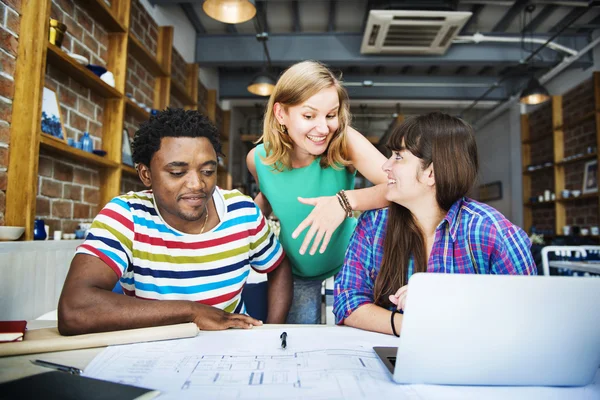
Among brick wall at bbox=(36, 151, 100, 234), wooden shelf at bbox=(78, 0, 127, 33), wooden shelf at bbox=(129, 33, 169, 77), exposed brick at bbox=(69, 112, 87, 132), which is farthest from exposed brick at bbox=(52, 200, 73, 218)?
wooden shelf at bbox=(129, 33, 169, 77)

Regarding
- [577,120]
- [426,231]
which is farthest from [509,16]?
[426,231]

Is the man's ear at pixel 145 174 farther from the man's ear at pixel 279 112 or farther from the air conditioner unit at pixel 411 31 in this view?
the air conditioner unit at pixel 411 31

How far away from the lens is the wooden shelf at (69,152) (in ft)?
7.63

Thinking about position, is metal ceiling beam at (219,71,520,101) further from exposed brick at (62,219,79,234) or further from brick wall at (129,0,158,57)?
exposed brick at (62,219,79,234)

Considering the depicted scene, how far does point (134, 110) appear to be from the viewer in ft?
12.1

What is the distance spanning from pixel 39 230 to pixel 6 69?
0.86 m

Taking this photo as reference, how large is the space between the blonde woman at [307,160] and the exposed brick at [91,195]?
180cm

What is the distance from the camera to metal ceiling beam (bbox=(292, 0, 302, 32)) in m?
5.08

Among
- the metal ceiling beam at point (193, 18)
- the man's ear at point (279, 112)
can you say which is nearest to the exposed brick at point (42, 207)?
the man's ear at point (279, 112)

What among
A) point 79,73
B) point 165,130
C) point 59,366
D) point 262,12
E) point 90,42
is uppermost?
point 262,12

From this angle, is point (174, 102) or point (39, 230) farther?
point (174, 102)

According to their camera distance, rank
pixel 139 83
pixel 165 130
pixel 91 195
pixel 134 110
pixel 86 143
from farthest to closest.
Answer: pixel 139 83, pixel 134 110, pixel 91 195, pixel 86 143, pixel 165 130

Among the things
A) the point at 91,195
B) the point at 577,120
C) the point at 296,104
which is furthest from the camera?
the point at 577,120

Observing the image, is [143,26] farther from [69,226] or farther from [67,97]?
[69,226]
